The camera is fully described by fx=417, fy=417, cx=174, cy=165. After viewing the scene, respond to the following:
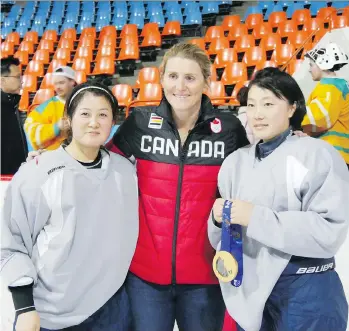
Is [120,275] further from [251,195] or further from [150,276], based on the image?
[251,195]

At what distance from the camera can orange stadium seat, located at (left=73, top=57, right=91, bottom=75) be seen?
649 cm

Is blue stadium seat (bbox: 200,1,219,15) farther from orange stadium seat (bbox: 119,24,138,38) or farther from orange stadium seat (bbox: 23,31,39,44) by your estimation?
orange stadium seat (bbox: 23,31,39,44)

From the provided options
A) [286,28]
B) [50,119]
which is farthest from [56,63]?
[50,119]

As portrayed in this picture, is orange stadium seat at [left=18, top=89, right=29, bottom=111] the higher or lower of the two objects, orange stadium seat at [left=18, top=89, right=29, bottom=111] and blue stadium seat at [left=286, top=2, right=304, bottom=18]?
the lower

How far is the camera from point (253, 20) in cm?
708

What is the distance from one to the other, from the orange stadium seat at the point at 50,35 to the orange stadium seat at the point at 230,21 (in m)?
3.24

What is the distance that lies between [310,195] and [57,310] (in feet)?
2.38

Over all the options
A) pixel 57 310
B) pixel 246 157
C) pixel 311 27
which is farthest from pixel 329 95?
pixel 311 27

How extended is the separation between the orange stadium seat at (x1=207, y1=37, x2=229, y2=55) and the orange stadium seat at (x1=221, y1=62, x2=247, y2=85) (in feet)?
3.38

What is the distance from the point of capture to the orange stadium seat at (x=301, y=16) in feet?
21.6

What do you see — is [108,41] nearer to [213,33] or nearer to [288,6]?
[213,33]

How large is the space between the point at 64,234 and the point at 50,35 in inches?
305

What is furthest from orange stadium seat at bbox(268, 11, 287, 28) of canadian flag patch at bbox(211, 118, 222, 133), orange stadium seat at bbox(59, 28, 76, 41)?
canadian flag patch at bbox(211, 118, 222, 133)

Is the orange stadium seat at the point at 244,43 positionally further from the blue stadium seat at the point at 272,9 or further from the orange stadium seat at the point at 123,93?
the orange stadium seat at the point at 123,93
